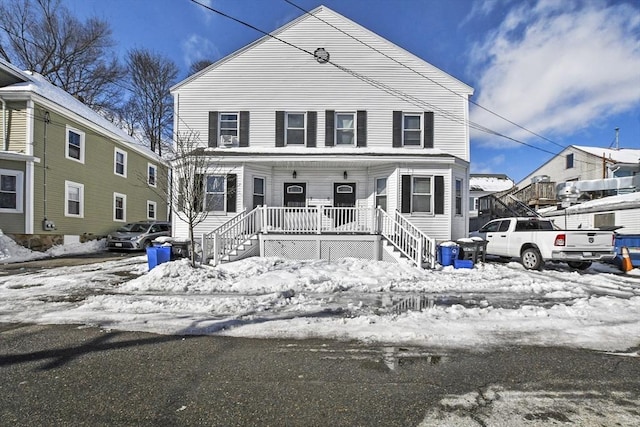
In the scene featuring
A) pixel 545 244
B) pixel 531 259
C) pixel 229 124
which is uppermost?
pixel 229 124

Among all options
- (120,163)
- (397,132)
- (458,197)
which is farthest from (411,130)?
(120,163)

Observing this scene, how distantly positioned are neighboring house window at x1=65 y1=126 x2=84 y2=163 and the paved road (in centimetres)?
1511

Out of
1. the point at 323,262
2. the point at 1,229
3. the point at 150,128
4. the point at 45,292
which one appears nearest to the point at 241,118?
the point at 323,262

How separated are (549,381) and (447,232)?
9603 millimetres

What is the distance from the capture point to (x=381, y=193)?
1287 cm

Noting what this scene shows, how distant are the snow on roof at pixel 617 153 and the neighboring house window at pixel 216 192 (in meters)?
30.9

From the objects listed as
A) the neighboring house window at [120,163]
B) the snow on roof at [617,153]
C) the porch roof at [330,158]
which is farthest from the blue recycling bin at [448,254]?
the snow on roof at [617,153]

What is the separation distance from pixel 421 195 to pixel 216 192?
7462 mm

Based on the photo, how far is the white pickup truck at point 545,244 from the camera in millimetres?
9852

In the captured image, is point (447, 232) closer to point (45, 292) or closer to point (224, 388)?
point (224, 388)

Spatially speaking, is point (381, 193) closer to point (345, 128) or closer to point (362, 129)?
point (362, 129)

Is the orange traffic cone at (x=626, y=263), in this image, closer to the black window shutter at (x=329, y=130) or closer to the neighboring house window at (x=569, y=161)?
the black window shutter at (x=329, y=130)

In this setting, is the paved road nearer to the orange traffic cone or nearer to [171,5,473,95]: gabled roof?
the orange traffic cone

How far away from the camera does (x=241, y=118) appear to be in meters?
13.4
